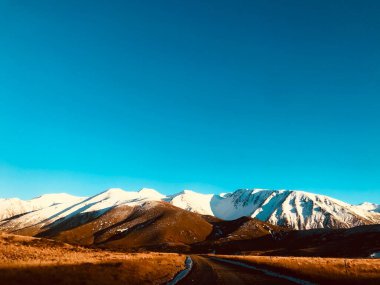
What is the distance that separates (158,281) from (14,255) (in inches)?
926

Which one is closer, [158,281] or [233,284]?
[233,284]

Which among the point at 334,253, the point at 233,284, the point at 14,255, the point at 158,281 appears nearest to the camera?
the point at 233,284

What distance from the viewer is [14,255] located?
152ft

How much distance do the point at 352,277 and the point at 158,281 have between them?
17727 millimetres

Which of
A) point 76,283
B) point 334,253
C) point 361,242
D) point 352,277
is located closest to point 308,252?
point 334,253

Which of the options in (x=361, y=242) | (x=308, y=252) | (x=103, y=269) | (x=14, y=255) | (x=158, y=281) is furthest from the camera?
(x=361, y=242)

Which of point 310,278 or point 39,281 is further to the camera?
point 310,278

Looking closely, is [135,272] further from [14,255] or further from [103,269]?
[14,255]

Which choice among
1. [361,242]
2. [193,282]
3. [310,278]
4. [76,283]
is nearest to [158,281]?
[193,282]

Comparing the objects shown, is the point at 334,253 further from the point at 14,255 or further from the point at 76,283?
the point at 76,283

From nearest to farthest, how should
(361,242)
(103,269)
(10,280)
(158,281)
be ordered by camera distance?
(10,280) < (158,281) < (103,269) < (361,242)

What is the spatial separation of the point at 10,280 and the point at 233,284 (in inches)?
617

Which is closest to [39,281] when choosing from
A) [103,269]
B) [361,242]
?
[103,269]

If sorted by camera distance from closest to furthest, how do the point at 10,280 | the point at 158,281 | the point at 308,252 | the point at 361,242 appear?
the point at 10,280 < the point at 158,281 < the point at 308,252 < the point at 361,242
